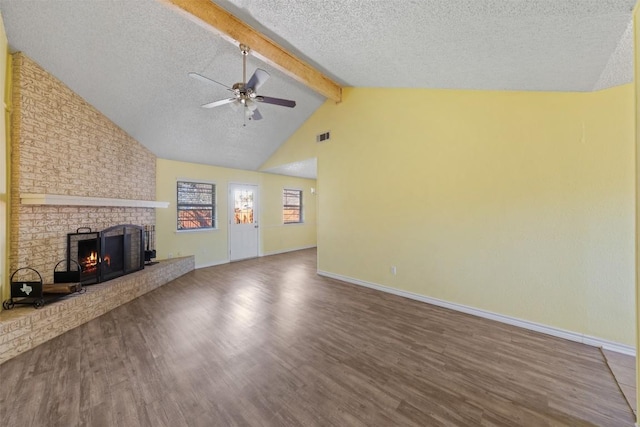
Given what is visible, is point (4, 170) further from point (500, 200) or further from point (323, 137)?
point (500, 200)

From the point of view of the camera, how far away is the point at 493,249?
117 inches

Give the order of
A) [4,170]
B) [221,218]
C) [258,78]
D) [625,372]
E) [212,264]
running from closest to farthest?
[625,372], [4,170], [258,78], [212,264], [221,218]

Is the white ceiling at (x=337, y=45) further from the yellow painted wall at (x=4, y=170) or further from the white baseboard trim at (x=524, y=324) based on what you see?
the white baseboard trim at (x=524, y=324)

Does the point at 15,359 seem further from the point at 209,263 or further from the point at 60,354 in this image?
the point at 209,263

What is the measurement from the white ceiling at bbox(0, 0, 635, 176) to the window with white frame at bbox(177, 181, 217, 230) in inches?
68.3

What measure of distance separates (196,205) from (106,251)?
235 cm

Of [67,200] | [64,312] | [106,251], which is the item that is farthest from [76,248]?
[64,312]

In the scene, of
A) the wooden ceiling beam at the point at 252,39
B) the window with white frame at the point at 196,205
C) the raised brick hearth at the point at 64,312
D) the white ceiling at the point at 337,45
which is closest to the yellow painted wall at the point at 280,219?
the window with white frame at the point at 196,205

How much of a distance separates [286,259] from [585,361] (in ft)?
18.3

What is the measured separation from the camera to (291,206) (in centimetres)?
805

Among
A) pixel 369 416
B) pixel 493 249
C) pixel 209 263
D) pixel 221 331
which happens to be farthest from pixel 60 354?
pixel 493 249

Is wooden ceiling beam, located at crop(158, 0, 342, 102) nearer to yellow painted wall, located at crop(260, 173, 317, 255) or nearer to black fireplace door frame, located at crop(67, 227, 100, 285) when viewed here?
black fireplace door frame, located at crop(67, 227, 100, 285)

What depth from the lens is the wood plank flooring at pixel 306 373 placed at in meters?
1.59

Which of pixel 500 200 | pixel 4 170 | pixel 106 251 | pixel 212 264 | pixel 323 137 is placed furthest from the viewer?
pixel 212 264
